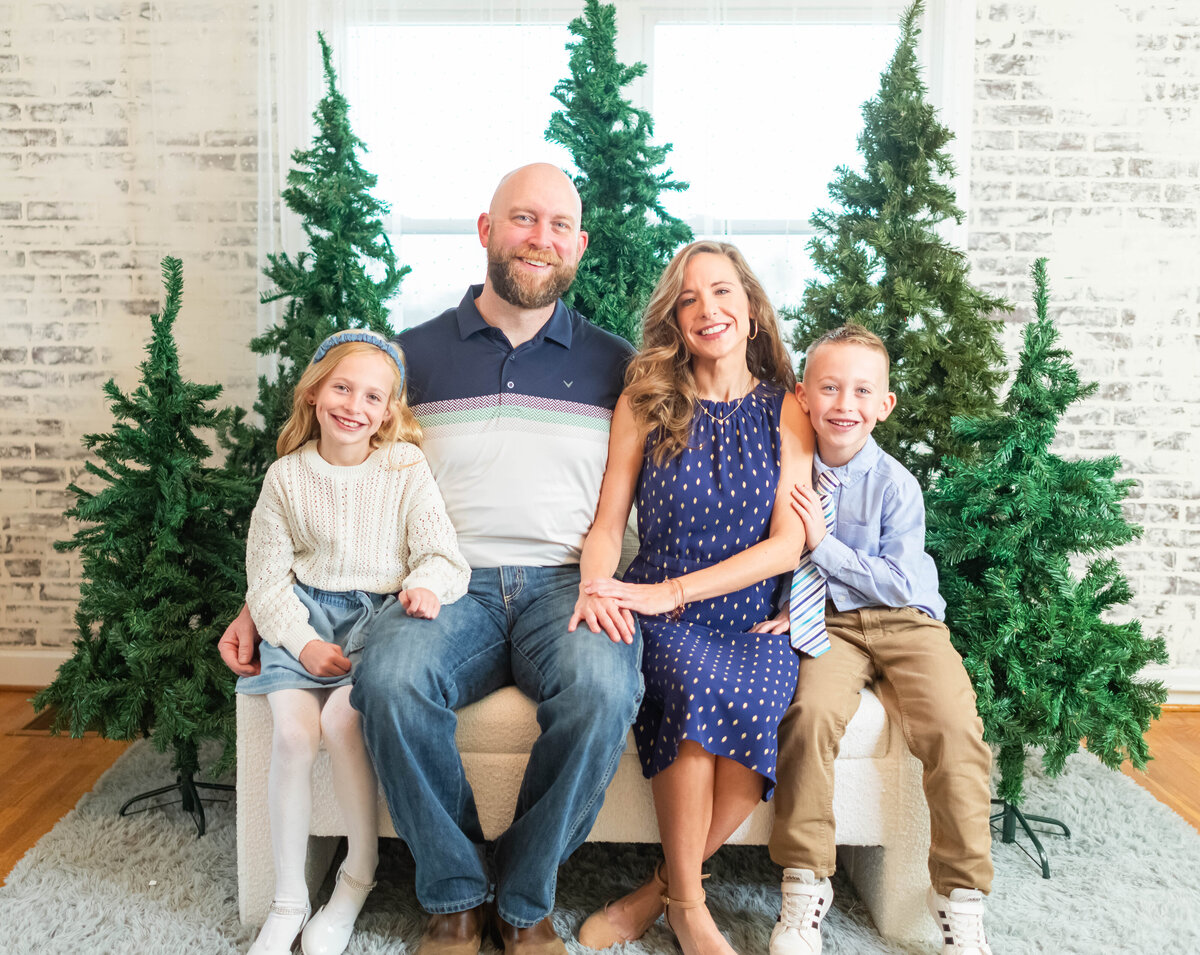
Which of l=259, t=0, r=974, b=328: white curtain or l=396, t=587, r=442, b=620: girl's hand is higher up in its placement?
l=259, t=0, r=974, b=328: white curtain

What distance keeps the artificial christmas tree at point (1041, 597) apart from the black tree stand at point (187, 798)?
1838mm

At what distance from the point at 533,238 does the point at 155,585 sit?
3.90 feet

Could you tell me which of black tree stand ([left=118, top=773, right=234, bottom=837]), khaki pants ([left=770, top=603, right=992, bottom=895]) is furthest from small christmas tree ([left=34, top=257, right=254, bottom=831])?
khaki pants ([left=770, top=603, right=992, bottom=895])

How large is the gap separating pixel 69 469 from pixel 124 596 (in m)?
1.25

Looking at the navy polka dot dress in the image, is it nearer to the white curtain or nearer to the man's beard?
the man's beard

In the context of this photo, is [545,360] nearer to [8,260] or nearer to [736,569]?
[736,569]

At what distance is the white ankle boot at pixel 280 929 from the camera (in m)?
1.75

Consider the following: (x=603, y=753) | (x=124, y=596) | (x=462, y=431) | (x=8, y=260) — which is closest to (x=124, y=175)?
(x=8, y=260)

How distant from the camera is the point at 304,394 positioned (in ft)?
6.83

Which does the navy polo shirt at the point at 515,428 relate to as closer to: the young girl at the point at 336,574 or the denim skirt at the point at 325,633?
the young girl at the point at 336,574

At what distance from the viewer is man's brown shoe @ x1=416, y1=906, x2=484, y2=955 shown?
5.76 ft

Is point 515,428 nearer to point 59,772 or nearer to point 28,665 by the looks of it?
point 59,772

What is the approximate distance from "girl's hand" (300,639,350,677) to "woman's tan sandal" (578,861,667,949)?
682 millimetres

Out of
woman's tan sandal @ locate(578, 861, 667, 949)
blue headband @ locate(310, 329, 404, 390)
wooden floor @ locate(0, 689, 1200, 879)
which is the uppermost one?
blue headband @ locate(310, 329, 404, 390)
